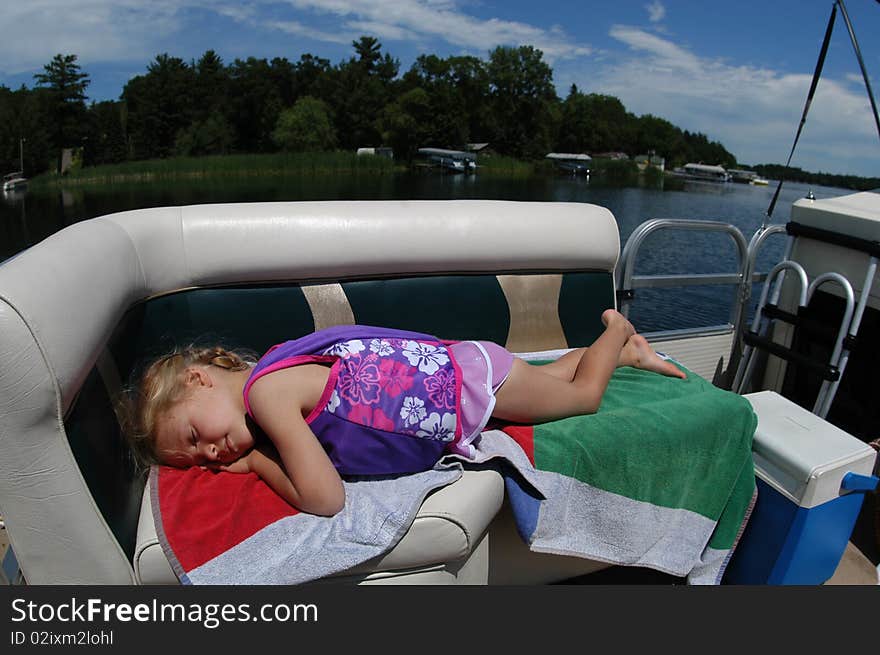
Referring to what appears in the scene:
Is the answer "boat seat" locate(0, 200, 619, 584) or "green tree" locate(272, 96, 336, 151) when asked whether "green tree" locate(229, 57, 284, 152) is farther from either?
"boat seat" locate(0, 200, 619, 584)

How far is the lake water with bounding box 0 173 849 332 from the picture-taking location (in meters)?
6.04

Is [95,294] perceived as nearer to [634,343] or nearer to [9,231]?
[634,343]

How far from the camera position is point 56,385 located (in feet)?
3.62

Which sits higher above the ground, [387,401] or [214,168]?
[387,401]

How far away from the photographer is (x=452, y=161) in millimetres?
45125

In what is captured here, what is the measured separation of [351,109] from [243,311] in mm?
57521

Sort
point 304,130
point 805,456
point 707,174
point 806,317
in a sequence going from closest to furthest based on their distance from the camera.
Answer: point 805,456 < point 806,317 < point 304,130 < point 707,174

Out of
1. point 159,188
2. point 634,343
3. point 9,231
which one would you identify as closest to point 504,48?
point 159,188

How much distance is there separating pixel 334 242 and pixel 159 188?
28048mm

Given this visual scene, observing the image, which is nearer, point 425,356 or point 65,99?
point 425,356

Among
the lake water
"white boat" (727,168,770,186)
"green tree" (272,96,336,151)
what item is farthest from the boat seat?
"white boat" (727,168,770,186)

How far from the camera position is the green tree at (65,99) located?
30422mm

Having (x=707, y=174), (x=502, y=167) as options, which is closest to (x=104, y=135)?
(x=502, y=167)

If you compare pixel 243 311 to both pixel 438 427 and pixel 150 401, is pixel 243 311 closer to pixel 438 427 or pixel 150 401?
pixel 150 401
